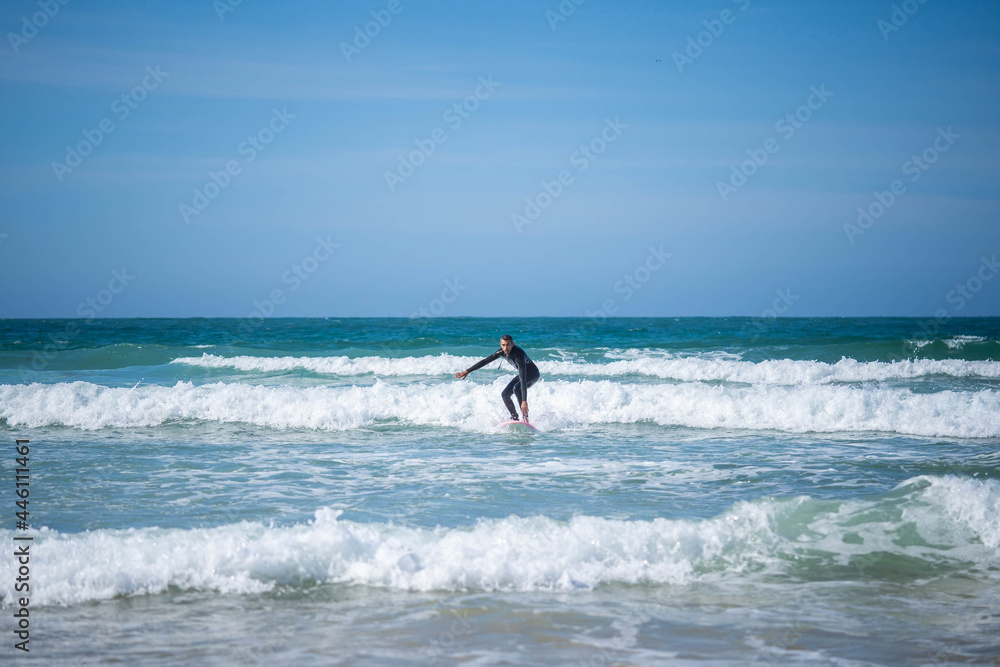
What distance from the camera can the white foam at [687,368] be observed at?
2223cm

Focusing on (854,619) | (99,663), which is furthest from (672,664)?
(99,663)

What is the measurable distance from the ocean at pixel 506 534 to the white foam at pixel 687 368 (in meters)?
7.77

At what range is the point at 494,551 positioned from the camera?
5.98 m

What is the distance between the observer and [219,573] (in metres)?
5.78

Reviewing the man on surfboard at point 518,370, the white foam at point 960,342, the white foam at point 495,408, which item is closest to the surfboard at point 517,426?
the man on surfboard at point 518,370

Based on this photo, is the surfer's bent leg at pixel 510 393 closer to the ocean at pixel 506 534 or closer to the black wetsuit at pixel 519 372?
the black wetsuit at pixel 519 372

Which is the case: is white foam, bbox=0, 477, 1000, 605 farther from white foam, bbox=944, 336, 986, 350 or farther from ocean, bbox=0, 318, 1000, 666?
white foam, bbox=944, 336, 986, 350

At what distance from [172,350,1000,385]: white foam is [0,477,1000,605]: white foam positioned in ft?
51.9

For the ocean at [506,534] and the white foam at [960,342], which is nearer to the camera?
the ocean at [506,534]

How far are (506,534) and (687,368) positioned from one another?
18.6 m

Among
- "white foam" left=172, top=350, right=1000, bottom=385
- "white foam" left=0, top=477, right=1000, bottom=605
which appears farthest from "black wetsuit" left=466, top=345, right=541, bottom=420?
"white foam" left=172, top=350, right=1000, bottom=385

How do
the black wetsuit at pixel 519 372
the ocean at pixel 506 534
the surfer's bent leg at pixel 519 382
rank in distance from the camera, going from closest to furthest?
1. the ocean at pixel 506 534
2. the black wetsuit at pixel 519 372
3. the surfer's bent leg at pixel 519 382

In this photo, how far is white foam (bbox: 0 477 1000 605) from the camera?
5.68m

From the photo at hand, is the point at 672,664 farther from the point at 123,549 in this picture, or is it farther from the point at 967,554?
the point at 123,549
